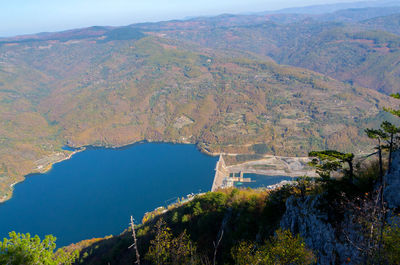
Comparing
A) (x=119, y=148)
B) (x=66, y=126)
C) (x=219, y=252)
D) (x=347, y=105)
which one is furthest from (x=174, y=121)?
(x=219, y=252)

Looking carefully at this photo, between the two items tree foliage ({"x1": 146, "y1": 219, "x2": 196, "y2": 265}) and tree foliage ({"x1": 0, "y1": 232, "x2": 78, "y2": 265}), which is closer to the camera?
tree foliage ({"x1": 0, "y1": 232, "x2": 78, "y2": 265})

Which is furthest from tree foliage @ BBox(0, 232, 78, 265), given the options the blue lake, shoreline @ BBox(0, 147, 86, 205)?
shoreline @ BBox(0, 147, 86, 205)

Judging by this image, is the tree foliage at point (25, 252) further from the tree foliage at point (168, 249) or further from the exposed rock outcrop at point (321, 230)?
the exposed rock outcrop at point (321, 230)

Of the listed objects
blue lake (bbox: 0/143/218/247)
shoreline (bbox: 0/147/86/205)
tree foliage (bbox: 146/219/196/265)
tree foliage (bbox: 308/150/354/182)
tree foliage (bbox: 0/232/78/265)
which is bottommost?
blue lake (bbox: 0/143/218/247)

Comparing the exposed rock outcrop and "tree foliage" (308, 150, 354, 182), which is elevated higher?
"tree foliage" (308, 150, 354, 182)

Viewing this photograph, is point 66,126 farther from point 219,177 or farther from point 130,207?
point 219,177

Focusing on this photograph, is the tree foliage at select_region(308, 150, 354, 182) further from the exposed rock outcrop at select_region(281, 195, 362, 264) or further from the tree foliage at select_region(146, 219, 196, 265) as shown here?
the tree foliage at select_region(146, 219, 196, 265)

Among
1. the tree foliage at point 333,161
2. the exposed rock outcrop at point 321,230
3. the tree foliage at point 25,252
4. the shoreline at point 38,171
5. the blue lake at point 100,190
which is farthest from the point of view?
the shoreline at point 38,171

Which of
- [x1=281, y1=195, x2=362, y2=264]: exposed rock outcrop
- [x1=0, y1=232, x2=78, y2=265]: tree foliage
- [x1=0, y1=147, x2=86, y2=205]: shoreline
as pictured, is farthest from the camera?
[x1=0, y1=147, x2=86, y2=205]: shoreline

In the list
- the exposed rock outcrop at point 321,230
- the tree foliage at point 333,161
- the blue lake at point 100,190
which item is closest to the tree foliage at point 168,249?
the exposed rock outcrop at point 321,230
